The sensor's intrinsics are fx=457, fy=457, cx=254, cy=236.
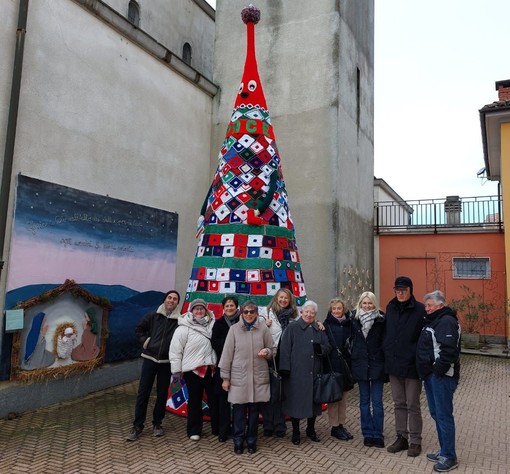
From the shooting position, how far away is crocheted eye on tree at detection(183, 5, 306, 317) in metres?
6.12

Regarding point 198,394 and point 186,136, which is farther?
point 186,136

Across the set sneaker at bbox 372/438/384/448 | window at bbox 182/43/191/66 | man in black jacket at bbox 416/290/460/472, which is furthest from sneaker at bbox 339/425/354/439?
window at bbox 182/43/191/66

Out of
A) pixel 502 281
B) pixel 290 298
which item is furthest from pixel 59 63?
pixel 502 281

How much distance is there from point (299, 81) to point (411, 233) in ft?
22.5

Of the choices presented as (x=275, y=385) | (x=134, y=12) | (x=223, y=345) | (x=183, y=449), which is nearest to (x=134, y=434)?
(x=183, y=449)

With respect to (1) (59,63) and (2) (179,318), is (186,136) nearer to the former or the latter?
(1) (59,63)

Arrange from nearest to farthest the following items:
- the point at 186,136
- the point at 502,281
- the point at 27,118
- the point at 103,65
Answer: the point at 27,118 → the point at 103,65 → the point at 186,136 → the point at 502,281

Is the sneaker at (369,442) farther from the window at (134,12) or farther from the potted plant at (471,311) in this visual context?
the window at (134,12)

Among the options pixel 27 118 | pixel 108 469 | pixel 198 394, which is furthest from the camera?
pixel 27 118

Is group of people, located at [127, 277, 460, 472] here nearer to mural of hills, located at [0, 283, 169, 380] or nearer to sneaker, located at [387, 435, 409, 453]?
sneaker, located at [387, 435, 409, 453]

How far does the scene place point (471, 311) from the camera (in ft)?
43.9

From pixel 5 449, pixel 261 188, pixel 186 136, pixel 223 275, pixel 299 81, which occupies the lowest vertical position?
pixel 5 449

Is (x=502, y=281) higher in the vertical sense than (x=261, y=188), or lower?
lower

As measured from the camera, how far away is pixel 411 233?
48.0 feet
